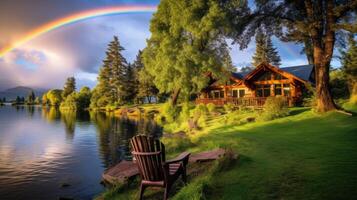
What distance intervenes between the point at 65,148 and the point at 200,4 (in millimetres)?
19674

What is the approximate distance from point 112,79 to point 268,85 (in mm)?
44954

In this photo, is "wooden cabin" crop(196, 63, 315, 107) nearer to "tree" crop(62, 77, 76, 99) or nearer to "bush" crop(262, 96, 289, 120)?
"bush" crop(262, 96, 289, 120)

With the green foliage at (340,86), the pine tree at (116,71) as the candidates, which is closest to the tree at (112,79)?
the pine tree at (116,71)

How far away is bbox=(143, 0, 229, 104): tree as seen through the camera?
27922 mm

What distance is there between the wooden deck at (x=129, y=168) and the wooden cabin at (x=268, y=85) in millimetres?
20490

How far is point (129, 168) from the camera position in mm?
10422

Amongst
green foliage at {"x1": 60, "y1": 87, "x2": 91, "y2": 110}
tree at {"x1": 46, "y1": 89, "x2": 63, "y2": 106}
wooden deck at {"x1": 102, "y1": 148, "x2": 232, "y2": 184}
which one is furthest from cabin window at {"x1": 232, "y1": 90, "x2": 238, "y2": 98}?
tree at {"x1": 46, "y1": 89, "x2": 63, "y2": 106}

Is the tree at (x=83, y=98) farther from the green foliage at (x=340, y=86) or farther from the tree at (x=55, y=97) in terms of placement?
the green foliage at (x=340, y=86)

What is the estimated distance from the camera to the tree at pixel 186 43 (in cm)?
2792

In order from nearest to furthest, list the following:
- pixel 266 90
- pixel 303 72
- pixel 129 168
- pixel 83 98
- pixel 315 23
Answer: pixel 129 168 < pixel 315 23 < pixel 303 72 < pixel 266 90 < pixel 83 98

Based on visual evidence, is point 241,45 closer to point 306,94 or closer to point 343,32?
point 343,32

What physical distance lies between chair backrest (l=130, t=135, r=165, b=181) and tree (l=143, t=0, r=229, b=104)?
22.6m

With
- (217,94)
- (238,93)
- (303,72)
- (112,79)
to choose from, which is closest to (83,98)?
(112,79)

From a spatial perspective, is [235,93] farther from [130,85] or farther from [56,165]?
[130,85]
